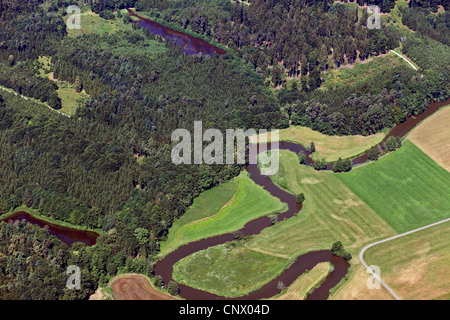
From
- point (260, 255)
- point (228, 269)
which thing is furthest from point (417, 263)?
point (228, 269)

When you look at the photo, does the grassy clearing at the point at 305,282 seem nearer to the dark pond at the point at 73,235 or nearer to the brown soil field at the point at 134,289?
the brown soil field at the point at 134,289

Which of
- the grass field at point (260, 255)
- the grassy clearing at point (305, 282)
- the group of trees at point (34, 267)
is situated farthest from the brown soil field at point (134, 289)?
the grassy clearing at point (305, 282)

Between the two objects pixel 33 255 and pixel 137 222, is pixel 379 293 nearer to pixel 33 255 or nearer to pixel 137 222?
pixel 137 222

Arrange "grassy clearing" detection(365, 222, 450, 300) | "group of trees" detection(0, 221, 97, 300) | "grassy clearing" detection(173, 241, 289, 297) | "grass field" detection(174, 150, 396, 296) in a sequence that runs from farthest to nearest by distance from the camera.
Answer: "grass field" detection(174, 150, 396, 296), "grassy clearing" detection(173, 241, 289, 297), "grassy clearing" detection(365, 222, 450, 300), "group of trees" detection(0, 221, 97, 300)

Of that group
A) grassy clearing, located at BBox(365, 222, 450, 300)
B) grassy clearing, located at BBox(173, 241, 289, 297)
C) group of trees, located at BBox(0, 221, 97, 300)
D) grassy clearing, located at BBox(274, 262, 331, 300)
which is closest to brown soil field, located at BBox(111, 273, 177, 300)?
group of trees, located at BBox(0, 221, 97, 300)

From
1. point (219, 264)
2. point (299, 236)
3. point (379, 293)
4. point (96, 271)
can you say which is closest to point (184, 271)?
point (219, 264)

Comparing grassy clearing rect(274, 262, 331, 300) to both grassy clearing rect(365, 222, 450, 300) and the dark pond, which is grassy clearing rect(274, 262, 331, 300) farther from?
the dark pond
